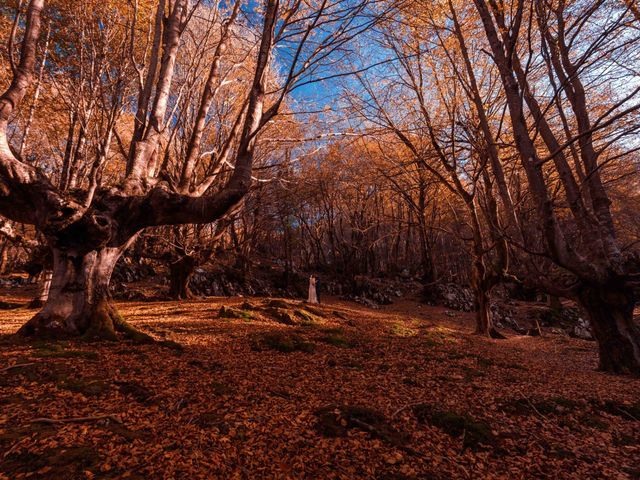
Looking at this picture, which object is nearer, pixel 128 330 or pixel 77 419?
pixel 77 419

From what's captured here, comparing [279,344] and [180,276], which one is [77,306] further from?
[180,276]

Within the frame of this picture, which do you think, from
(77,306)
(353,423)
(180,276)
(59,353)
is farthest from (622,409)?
(180,276)

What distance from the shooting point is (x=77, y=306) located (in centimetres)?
501

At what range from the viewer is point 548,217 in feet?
16.2

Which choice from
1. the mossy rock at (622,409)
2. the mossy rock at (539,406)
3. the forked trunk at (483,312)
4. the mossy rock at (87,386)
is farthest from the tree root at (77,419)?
the forked trunk at (483,312)

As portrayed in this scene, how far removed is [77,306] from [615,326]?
9.49 metres

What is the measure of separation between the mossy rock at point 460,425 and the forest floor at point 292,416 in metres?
0.02

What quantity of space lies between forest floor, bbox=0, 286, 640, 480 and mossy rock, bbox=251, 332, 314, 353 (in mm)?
105

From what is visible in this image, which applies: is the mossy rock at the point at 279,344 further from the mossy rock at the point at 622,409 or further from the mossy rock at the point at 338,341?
the mossy rock at the point at 622,409

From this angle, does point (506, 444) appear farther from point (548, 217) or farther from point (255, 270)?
point (255, 270)

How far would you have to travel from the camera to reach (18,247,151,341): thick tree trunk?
15.6 ft

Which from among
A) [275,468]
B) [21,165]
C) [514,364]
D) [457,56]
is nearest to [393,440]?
[275,468]

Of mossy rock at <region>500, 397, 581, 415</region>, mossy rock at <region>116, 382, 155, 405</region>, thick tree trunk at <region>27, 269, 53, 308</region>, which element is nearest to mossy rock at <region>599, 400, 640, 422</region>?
mossy rock at <region>500, 397, 581, 415</region>

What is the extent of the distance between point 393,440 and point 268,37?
485 centimetres
